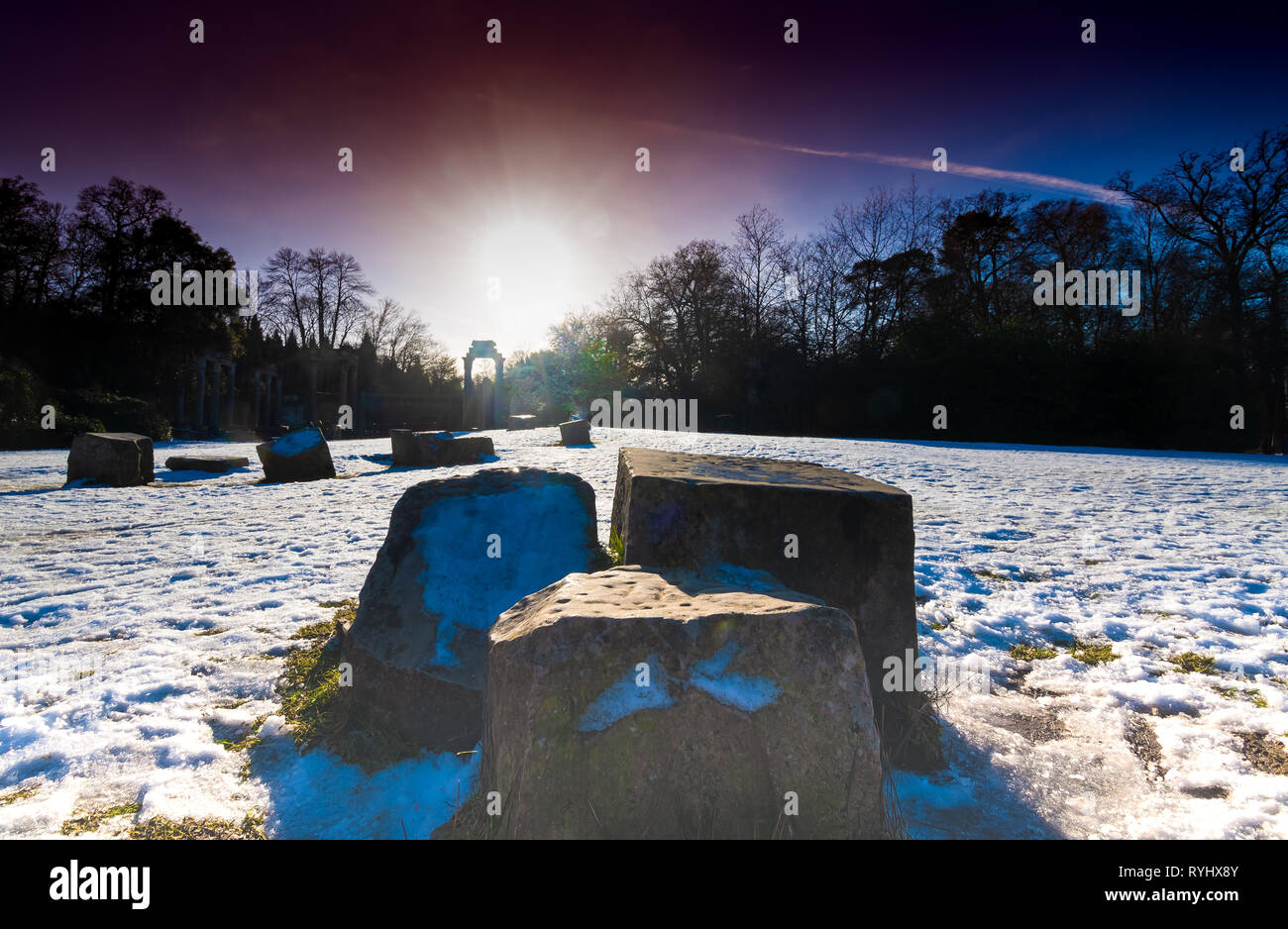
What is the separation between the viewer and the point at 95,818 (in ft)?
6.06

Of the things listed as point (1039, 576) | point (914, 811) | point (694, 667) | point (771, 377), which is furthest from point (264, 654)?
point (771, 377)

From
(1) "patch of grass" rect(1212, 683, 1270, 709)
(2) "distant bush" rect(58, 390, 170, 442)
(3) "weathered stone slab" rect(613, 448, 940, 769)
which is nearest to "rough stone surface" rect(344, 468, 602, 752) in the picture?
(3) "weathered stone slab" rect(613, 448, 940, 769)

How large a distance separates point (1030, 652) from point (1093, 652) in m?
0.29

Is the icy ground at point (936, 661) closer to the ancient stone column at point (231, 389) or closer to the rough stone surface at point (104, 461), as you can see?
the rough stone surface at point (104, 461)

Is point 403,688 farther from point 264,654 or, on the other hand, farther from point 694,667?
point 694,667

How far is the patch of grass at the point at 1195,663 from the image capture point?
2.86 metres

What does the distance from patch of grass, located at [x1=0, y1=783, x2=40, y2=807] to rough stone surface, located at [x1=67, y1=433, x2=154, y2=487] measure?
339 inches

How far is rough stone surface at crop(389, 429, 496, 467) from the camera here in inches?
446

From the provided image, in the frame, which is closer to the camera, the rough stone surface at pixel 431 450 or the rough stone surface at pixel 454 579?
the rough stone surface at pixel 454 579

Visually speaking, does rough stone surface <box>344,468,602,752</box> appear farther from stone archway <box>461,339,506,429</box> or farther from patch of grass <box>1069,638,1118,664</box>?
stone archway <box>461,339,506,429</box>

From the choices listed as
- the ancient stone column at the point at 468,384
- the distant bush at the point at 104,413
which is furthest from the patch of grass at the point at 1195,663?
the ancient stone column at the point at 468,384

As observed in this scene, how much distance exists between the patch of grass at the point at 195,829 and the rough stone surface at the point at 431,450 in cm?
988

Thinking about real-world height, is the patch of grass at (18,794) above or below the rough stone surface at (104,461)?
below

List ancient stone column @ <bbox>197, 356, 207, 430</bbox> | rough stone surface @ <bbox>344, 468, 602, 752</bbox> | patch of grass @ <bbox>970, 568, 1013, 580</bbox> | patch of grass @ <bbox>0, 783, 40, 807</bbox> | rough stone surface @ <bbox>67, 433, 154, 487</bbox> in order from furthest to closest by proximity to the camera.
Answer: ancient stone column @ <bbox>197, 356, 207, 430</bbox>, rough stone surface @ <bbox>67, 433, 154, 487</bbox>, patch of grass @ <bbox>970, 568, 1013, 580</bbox>, rough stone surface @ <bbox>344, 468, 602, 752</bbox>, patch of grass @ <bbox>0, 783, 40, 807</bbox>
